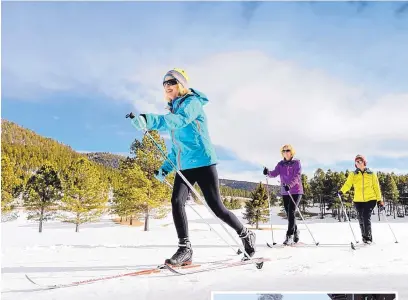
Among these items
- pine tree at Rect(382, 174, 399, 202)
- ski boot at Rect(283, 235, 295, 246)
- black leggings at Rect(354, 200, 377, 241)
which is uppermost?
pine tree at Rect(382, 174, 399, 202)

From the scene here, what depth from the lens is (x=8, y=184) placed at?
522 centimetres

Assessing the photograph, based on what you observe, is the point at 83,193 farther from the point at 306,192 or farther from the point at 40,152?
the point at 306,192

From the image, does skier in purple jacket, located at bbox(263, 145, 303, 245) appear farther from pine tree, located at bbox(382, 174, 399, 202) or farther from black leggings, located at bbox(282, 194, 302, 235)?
pine tree, located at bbox(382, 174, 399, 202)

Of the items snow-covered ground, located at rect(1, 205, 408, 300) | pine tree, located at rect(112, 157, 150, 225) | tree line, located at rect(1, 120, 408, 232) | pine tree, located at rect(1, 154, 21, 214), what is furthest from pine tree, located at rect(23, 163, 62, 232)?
snow-covered ground, located at rect(1, 205, 408, 300)

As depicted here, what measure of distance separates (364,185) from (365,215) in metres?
0.22

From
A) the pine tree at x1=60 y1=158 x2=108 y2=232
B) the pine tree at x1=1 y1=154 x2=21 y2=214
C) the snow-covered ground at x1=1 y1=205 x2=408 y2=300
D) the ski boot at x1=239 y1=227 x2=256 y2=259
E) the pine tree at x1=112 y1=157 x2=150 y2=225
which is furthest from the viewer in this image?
the pine tree at x1=60 y1=158 x2=108 y2=232

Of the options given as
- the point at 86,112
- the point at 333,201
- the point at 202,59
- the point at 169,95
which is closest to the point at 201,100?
the point at 169,95

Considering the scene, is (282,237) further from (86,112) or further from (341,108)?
(86,112)

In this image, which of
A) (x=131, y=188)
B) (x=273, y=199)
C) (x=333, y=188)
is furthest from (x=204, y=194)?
(x=131, y=188)

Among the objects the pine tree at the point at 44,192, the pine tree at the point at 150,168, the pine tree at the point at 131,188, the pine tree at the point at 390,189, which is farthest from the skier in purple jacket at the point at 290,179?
the pine tree at the point at 44,192

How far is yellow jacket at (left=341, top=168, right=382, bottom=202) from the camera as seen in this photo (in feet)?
10.5

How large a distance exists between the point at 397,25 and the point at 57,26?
2.40m

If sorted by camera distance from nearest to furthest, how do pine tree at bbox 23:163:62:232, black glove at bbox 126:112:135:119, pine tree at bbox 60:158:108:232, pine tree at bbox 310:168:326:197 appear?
black glove at bbox 126:112:135:119
pine tree at bbox 310:168:326:197
pine tree at bbox 60:158:108:232
pine tree at bbox 23:163:62:232

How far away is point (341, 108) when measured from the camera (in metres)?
3.16
